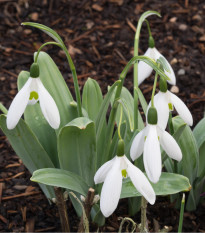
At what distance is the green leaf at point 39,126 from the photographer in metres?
1.79

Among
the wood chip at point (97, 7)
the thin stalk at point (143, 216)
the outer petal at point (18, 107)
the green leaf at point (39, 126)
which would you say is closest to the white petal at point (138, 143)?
the thin stalk at point (143, 216)

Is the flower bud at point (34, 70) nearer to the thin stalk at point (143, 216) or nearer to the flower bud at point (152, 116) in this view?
the flower bud at point (152, 116)

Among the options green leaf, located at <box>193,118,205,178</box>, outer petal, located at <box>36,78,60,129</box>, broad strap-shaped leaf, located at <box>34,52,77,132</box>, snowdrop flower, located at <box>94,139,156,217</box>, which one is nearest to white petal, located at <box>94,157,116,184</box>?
snowdrop flower, located at <box>94,139,156,217</box>

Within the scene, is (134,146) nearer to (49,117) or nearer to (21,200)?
(49,117)

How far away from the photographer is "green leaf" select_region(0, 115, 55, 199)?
1609 millimetres

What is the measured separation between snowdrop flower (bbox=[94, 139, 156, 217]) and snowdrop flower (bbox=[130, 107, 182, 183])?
0.04m

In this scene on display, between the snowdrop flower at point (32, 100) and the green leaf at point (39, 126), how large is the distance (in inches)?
16.8

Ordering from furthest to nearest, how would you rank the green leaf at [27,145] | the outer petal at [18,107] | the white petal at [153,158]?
the green leaf at [27,145] < the outer petal at [18,107] < the white petal at [153,158]

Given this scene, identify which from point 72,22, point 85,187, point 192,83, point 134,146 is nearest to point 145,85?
point 192,83

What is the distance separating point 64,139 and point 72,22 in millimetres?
1777

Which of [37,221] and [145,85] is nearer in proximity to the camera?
[37,221]

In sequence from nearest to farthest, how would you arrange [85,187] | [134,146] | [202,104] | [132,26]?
[134,146] → [85,187] → [202,104] → [132,26]

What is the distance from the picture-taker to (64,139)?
5.13ft

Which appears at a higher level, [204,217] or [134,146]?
[134,146]
